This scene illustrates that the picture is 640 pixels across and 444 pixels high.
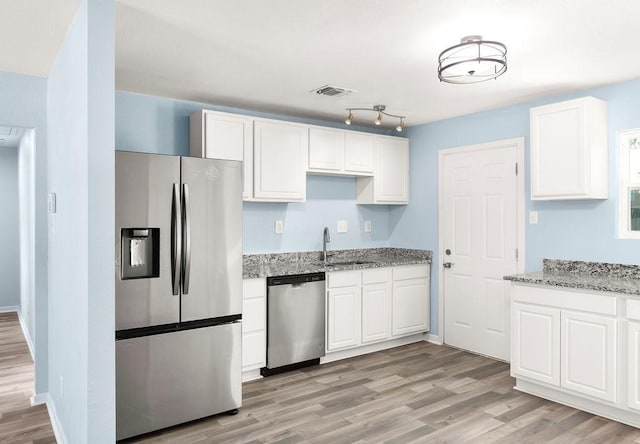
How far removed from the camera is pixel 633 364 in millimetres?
2945

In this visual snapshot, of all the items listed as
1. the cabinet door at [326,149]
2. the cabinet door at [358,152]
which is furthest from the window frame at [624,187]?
the cabinet door at [326,149]

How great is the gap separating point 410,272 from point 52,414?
11.3 ft

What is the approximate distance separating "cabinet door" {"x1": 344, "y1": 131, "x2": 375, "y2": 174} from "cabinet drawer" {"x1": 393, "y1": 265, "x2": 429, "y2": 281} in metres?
1.11

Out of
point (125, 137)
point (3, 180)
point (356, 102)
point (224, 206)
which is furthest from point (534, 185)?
point (3, 180)

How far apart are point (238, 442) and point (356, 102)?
2.95m

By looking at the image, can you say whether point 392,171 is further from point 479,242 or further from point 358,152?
point 479,242

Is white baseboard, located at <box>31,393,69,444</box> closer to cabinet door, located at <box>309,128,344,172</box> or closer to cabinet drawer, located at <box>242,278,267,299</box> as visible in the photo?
cabinet drawer, located at <box>242,278,267,299</box>

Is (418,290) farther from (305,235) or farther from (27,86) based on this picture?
(27,86)

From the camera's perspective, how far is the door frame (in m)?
4.25

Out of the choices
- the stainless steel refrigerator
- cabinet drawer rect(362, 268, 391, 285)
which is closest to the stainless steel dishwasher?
cabinet drawer rect(362, 268, 391, 285)

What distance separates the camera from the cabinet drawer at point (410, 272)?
15.8ft

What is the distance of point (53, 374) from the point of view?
10.5ft

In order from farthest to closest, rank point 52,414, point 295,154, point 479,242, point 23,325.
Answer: point 23,325, point 479,242, point 295,154, point 52,414

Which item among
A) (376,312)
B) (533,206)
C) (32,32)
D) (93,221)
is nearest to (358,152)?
(376,312)
